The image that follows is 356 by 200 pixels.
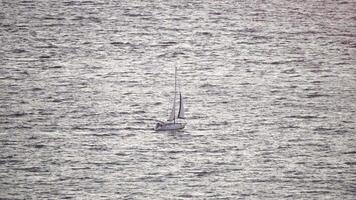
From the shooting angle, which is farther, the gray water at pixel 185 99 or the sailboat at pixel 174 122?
the sailboat at pixel 174 122

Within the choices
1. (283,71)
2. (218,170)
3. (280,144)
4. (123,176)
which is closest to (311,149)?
(280,144)

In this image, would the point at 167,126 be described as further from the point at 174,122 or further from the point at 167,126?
the point at 174,122

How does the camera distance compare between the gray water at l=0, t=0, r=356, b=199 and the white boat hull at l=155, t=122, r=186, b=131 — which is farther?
the white boat hull at l=155, t=122, r=186, b=131

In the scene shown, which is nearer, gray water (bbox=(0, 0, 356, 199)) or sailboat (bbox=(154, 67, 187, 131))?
gray water (bbox=(0, 0, 356, 199))

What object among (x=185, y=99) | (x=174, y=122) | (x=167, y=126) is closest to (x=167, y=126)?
(x=167, y=126)

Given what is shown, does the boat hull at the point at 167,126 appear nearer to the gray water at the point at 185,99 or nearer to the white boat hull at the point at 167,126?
A: the white boat hull at the point at 167,126

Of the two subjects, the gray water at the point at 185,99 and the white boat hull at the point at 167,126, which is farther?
the white boat hull at the point at 167,126

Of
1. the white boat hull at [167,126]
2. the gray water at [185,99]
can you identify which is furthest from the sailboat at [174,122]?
the gray water at [185,99]

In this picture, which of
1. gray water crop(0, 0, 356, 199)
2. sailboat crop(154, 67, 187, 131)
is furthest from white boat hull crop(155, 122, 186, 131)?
gray water crop(0, 0, 356, 199)

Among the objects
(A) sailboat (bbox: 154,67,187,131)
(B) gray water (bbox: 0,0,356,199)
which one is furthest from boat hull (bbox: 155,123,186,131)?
(B) gray water (bbox: 0,0,356,199)

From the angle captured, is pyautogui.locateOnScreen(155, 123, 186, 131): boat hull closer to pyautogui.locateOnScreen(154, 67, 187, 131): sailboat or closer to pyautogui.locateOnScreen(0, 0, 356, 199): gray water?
pyautogui.locateOnScreen(154, 67, 187, 131): sailboat

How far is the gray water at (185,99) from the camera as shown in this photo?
79312mm

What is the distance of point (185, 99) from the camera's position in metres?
99.6

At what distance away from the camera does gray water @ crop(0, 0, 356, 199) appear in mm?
79312
